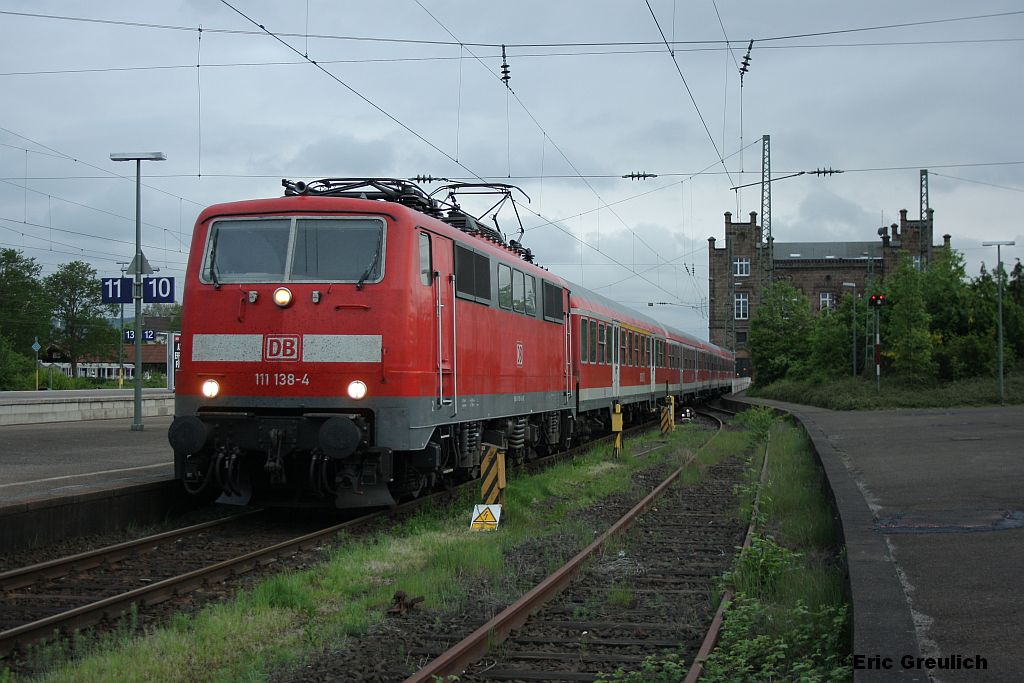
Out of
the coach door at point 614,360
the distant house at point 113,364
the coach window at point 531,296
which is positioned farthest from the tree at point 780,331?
the distant house at point 113,364

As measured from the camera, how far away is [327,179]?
40.8ft

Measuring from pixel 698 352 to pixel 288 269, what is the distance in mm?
36383

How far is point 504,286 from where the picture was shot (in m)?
14.4

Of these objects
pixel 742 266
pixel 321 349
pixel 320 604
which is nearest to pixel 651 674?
pixel 320 604

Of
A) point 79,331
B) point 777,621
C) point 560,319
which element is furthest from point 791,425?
point 79,331

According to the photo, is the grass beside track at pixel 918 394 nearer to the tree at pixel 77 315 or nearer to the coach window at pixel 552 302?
the coach window at pixel 552 302

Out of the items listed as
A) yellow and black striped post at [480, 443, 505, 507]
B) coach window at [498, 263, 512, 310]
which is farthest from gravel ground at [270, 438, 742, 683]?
coach window at [498, 263, 512, 310]

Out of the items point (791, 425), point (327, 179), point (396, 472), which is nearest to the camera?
point (396, 472)

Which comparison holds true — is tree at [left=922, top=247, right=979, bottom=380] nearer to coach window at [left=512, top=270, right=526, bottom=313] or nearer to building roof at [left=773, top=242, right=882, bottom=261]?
coach window at [left=512, top=270, right=526, bottom=313]

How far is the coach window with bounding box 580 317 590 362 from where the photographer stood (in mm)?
20402

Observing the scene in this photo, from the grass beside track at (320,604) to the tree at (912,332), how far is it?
1105 inches

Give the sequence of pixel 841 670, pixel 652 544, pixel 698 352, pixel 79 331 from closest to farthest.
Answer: pixel 841 670
pixel 652 544
pixel 698 352
pixel 79 331

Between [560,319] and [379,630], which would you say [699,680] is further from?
[560,319]

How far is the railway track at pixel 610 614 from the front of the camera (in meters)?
6.11
